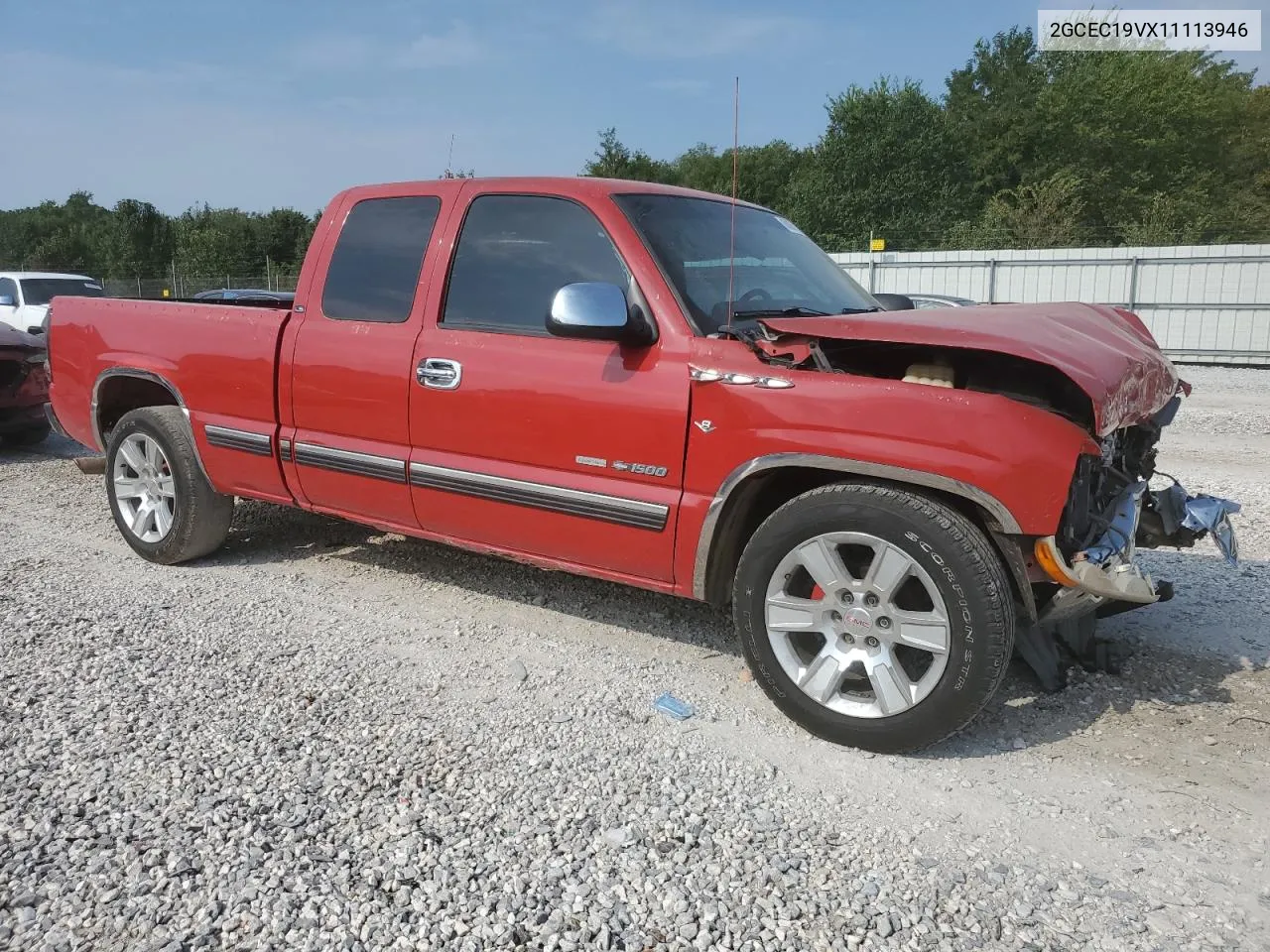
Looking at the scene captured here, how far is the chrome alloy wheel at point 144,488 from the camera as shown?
5.21m

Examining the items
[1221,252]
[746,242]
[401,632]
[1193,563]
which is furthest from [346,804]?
[1221,252]

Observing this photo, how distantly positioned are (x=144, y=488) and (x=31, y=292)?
13455mm

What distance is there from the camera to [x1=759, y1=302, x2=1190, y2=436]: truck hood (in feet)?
9.54

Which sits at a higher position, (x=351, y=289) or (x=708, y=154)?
(x=708, y=154)

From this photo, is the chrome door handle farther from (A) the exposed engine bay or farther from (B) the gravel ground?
(A) the exposed engine bay

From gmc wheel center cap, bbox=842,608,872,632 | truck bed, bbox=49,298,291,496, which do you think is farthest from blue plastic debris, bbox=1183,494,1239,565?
truck bed, bbox=49,298,291,496

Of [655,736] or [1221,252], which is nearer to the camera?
[655,736]

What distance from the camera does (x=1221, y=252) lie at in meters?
18.1

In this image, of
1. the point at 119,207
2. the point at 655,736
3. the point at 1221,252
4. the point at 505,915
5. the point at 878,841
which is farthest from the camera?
the point at 119,207

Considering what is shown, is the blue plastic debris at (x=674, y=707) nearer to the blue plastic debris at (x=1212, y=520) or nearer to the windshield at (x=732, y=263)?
the windshield at (x=732, y=263)

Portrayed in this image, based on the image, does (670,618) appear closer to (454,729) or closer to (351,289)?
(454,729)

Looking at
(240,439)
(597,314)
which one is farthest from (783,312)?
(240,439)

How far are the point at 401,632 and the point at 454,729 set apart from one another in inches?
40.0

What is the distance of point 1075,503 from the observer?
3100 millimetres
